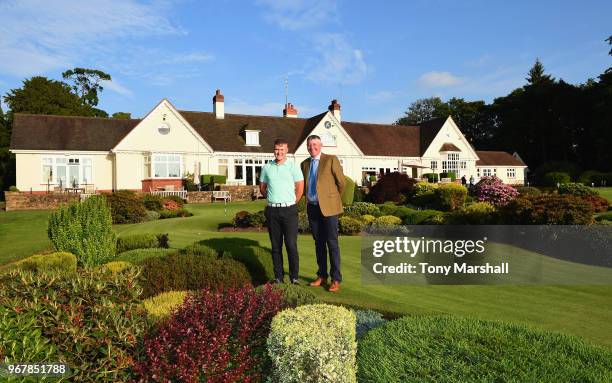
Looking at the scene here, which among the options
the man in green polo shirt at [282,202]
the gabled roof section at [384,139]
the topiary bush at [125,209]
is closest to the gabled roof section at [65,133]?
the topiary bush at [125,209]

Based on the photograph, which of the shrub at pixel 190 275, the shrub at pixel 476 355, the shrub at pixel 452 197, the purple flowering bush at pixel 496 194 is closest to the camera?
the shrub at pixel 476 355

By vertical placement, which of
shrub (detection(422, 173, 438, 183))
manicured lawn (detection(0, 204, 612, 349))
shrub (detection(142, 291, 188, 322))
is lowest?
manicured lawn (detection(0, 204, 612, 349))

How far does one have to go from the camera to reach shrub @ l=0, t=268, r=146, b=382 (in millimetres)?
3377

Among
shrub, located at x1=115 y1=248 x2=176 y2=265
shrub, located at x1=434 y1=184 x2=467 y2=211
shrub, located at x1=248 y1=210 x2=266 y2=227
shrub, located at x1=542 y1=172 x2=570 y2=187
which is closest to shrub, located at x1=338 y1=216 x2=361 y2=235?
shrub, located at x1=248 y1=210 x2=266 y2=227

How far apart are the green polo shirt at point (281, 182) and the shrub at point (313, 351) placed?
3.38 m

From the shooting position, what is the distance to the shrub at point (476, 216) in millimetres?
15689

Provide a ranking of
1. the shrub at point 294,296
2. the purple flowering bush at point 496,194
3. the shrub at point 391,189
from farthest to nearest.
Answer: the shrub at point 391,189 < the purple flowering bush at point 496,194 < the shrub at point 294,296

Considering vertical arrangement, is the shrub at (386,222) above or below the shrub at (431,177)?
below

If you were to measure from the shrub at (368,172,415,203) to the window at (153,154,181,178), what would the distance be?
18780mm

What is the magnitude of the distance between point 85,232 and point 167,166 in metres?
29.5

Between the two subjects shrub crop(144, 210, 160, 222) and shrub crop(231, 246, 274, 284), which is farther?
shrub crop(144, 210, 160, 222)

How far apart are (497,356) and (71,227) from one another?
8.98 metres

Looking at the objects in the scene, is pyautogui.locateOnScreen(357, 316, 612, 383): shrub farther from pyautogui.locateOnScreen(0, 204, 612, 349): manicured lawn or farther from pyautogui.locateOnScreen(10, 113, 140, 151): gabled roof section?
pyautogui.locateOnScreen(10, 113, 140, 151): gabled roof section

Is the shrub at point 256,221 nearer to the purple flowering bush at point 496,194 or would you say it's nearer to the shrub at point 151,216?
the shrub at point 151,216
